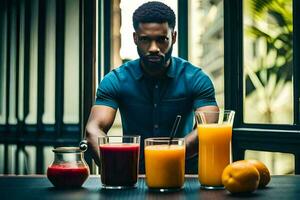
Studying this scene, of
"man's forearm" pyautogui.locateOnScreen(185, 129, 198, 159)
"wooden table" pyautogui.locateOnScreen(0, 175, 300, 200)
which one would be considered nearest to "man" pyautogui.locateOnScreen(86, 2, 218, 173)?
"man's forearm" pyautogui.locateOnScreen(185, 129, 198, 159)

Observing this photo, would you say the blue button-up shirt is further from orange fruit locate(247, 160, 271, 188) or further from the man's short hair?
orange fruit locate(247, 160, 271, 188)

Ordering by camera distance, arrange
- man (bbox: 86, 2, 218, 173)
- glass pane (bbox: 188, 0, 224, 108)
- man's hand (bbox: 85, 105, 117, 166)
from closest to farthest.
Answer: man's hand (bbox: 85, 105, 117, 166) < man (bbox: 86, 2, 218, 173) < glass pane (bbox: 188, 0, 224, 108)

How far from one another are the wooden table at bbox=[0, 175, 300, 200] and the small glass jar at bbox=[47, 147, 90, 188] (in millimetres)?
27

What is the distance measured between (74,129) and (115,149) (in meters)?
2.30

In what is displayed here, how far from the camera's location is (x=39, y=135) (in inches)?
146

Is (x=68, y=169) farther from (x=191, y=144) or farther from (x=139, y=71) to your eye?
(x=139, y=71)

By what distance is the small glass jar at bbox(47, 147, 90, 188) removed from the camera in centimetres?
138

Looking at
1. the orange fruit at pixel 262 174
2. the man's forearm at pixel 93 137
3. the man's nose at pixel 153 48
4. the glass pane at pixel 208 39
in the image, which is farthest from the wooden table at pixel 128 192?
the glass pane at pixel 208 39

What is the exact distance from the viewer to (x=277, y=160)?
3271 millimetres

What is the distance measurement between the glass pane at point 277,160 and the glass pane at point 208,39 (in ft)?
1.22

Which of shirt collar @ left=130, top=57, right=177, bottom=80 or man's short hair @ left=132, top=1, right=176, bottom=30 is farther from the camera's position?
shirt collar @ left=130, top=57, right=177, bottom=80

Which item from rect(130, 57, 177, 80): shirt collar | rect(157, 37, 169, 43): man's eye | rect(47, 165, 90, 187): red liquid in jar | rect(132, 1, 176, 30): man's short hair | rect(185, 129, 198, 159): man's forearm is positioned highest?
rect(132, 1, 176, 30): man's short hair

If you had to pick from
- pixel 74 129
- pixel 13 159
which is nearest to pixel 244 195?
pixel 74 129

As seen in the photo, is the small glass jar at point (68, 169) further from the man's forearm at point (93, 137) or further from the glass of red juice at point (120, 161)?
the man's forearm at point (93, 137)
